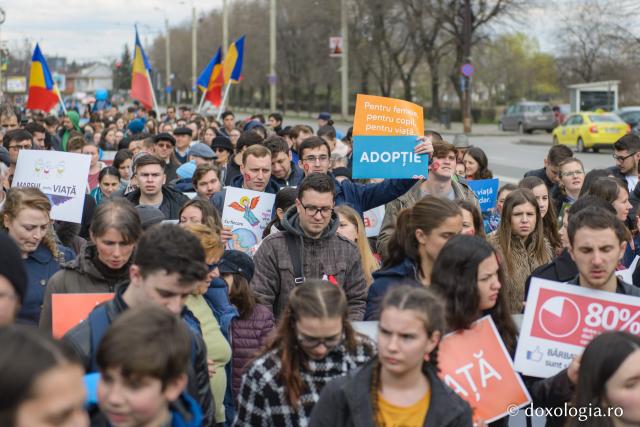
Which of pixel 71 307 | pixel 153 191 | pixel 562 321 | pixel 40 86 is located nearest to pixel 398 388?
pixel 562 321

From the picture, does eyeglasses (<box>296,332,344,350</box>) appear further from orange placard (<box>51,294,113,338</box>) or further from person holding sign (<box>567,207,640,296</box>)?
person holding sign (<box>567,207,640,296</box>)

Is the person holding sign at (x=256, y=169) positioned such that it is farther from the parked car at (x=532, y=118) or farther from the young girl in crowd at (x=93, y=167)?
the parked car at (x=532, y=118)

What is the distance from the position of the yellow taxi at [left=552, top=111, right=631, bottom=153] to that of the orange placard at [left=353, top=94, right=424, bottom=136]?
2768 cm

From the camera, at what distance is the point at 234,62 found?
71.0 feet

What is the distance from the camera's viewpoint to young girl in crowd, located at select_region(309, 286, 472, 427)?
11.8 feet

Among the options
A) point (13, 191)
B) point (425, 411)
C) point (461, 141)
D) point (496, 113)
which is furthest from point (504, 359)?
point (496, 113)

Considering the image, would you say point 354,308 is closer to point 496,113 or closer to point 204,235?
point 204,235

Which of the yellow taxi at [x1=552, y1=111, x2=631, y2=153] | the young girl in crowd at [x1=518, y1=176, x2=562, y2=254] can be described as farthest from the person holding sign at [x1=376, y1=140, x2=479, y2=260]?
the yellow taxi at [x1=552, y1=111, x2=631, y2=153]

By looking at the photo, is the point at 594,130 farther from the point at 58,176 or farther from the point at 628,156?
the point at 58,176

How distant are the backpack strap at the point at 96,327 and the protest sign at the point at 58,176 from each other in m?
4.48

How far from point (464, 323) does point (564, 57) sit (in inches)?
2897

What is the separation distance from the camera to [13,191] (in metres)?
6.05

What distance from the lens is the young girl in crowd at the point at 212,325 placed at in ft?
16.4

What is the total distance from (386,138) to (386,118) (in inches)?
9.3
